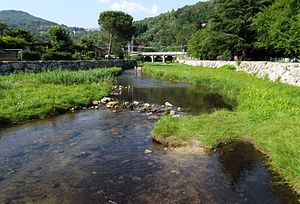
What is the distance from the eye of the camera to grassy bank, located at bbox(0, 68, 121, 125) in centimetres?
1755

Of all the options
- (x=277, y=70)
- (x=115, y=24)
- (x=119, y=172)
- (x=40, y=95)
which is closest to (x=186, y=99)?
(x=277, y=70)

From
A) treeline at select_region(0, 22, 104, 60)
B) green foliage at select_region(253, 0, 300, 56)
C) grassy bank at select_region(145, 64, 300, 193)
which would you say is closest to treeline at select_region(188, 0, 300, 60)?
green foliage at select_region(253, 0, 300, 56)

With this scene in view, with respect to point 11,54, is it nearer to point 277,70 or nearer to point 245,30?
point 277,70

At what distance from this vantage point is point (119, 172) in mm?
10328

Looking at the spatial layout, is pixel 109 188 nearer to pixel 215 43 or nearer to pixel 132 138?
pixel 132 138

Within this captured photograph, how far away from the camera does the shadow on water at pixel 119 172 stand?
862cm

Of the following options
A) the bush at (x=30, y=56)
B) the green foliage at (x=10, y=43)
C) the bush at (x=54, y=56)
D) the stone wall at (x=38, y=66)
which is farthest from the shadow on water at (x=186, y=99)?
the green foliage at (x=10, y=43)

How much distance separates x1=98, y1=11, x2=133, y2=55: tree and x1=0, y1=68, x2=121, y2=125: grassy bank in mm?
63046

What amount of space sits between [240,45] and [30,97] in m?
40.7

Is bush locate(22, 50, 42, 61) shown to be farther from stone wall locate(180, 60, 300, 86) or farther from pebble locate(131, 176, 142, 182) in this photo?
pebble locate(131, 176, 142, 182)

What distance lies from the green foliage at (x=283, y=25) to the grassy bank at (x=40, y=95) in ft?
76.0

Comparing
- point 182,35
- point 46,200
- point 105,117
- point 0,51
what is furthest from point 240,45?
point 182,35

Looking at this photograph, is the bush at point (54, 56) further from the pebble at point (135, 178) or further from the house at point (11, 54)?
the pebble at point (135, 178)

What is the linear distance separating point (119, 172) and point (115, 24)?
84498 mm
